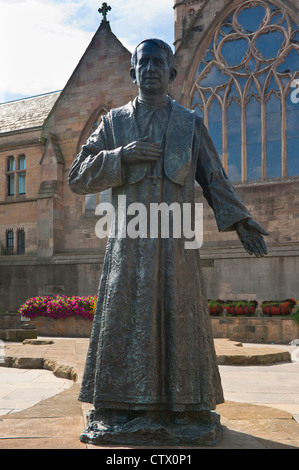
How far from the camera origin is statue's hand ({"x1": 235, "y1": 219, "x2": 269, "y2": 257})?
335 cm

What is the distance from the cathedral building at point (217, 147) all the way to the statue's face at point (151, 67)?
12563mm

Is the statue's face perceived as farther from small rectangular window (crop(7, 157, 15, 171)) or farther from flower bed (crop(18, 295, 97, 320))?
small rectangular window (crop(7, 157, 15, 171))

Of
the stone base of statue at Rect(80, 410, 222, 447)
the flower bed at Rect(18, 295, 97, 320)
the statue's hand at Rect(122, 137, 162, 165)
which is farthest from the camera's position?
the flower bed at Rect(18, 295, 97, 320)

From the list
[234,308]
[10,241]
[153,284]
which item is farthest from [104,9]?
[153,284]

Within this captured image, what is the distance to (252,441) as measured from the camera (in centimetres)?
303

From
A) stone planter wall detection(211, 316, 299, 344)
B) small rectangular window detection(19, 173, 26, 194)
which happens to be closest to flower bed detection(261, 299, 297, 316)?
stone planter wall detection(211, 316, 299, 344)

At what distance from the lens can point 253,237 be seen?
3.37 meters

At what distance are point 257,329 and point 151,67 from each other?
33.3 ft

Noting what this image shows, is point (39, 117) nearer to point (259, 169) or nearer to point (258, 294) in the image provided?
point (259, 169)

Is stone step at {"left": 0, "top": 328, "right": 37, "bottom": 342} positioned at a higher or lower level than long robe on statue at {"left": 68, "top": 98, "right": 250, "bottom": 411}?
lower

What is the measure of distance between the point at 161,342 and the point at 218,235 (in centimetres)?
1385

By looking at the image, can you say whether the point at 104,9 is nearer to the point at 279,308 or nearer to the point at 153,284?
the point at 279,308

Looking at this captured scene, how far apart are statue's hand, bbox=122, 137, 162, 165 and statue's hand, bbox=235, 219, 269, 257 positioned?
757mm

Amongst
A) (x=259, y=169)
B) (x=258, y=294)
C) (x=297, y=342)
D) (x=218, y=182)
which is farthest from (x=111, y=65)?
(x=218, y=182)
